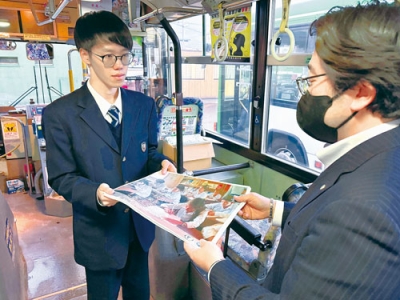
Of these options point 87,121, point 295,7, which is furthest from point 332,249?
point 295,7

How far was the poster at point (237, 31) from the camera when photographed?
178 centimetres

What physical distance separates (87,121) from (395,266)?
1.18m

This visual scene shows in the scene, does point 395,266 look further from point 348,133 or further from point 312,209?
point 348,133

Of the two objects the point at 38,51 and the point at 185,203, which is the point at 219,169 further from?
the point at 38,51

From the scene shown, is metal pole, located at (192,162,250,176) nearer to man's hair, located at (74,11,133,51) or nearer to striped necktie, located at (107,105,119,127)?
striped necktie, located at (107,105,119,127)

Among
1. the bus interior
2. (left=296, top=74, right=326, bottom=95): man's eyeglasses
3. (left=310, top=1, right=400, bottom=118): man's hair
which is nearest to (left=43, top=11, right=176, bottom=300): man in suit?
the bus interior

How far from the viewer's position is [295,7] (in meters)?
2.22

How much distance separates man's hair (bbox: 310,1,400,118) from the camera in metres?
0.66

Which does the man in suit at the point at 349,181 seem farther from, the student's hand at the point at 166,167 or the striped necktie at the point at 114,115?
the striped necktie at the point at 114,115

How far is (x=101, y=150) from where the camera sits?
133cm

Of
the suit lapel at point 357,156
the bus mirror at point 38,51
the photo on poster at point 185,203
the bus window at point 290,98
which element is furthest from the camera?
the bus mirror at point 38,51

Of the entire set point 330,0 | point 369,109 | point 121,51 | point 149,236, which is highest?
point 330,0

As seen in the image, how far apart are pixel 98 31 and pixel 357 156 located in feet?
3.69

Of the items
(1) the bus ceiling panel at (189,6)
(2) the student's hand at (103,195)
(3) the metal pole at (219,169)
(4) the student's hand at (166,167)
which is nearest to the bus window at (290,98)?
(3) the metal pole at (219,169)
